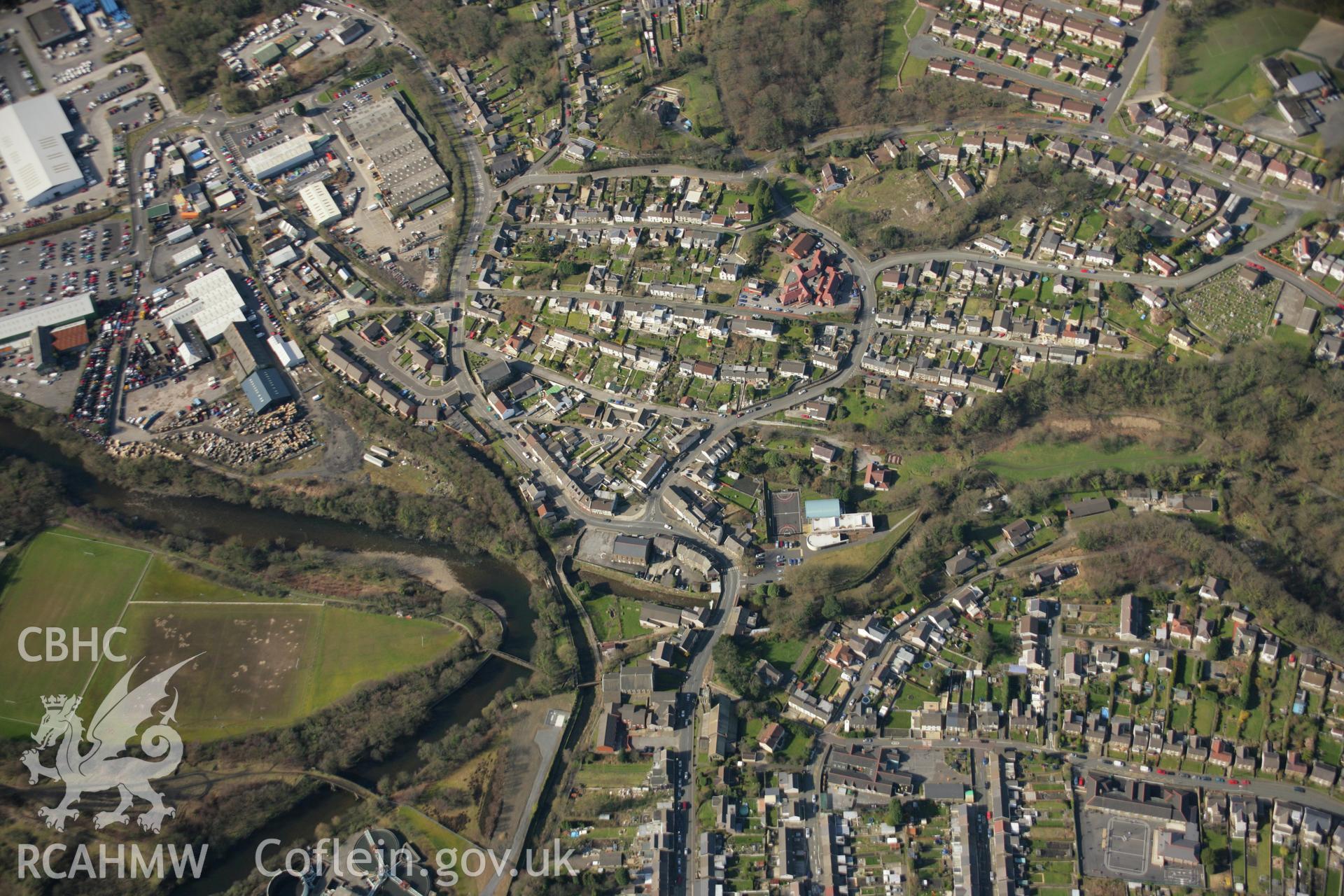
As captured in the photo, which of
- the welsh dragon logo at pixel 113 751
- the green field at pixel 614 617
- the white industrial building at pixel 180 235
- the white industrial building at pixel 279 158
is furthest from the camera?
the white industrial building at pixel 279 158

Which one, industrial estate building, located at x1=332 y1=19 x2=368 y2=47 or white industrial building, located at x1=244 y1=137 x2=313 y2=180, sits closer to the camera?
white industrial building, located at x1=244 y1=137 x2=313 y2=180

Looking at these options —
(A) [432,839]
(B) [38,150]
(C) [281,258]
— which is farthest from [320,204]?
(A) [432,839]

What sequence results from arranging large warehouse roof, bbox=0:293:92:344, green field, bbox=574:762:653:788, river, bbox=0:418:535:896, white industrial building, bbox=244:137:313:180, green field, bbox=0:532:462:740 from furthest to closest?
white industrial building, bbox=244:137:313:180 → large warehouse roof, bbox=0:293:92:344 → green field, bbox=0:532:462:740 → green field, bbox=574:762:653:788 → river, bbox=0:418:535:896

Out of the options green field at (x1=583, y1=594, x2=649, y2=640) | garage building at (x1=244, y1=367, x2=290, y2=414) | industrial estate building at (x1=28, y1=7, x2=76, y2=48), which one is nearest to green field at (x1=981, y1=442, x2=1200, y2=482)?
green field at (x1=583, y1=594, x2=649, y2=640)

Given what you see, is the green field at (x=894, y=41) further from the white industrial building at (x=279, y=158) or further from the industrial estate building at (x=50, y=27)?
the industrial estate building at (x=50, y=27)

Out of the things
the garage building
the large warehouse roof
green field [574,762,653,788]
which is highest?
the large warehouse roof

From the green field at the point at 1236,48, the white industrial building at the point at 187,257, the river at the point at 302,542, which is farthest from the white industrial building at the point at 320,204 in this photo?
the green field at the point at 1236,48

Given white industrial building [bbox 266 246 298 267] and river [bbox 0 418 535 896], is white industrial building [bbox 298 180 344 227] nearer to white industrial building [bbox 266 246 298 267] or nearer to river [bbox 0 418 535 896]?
white industrial building [bbox 266 246 298 267]

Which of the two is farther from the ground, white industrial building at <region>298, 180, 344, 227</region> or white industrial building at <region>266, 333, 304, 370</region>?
white industrial building at <region>298, 180, 344, 227</region>
